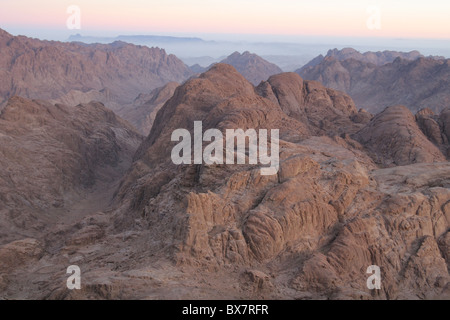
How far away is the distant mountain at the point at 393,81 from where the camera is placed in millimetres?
101438

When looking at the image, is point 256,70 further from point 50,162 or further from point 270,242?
point 270,242

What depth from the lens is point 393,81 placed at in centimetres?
11806

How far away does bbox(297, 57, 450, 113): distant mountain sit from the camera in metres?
101

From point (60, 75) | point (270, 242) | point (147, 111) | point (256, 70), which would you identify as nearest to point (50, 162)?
point (270, 242)

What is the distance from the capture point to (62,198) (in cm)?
4459

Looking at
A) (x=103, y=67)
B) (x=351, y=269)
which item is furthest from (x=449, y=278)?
(x=103, y=67)

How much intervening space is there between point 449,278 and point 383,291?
2807mm

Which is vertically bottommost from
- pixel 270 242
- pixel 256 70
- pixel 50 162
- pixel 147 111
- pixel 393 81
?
pixel 50 162

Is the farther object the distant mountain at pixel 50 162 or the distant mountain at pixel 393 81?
the distant mountain at pixel 393 81

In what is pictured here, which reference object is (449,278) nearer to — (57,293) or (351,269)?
(351,269)

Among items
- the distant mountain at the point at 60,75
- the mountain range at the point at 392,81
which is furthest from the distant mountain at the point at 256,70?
the distant mountain at the point at 60,75
